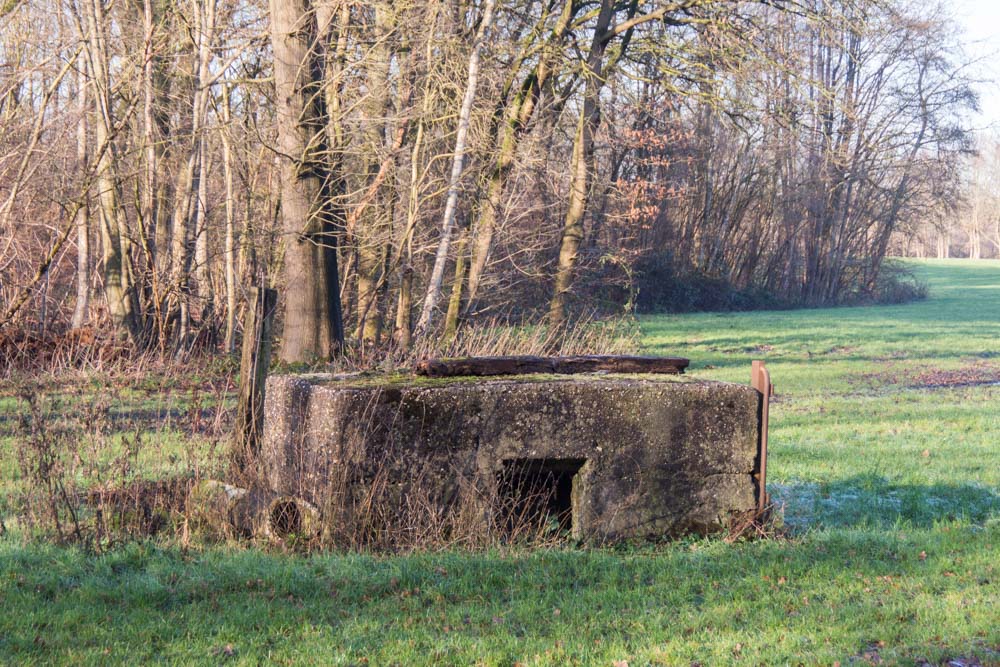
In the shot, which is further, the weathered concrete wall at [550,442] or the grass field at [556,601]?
the weathered concrete wall at [550,442]

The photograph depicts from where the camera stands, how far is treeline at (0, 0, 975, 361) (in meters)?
12.6

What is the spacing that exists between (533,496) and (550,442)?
1.34 ft

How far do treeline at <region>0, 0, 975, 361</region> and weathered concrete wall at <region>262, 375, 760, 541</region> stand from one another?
6.75 meters

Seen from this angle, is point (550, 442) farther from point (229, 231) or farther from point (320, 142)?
point (229, 231)

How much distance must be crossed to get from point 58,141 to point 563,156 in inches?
440

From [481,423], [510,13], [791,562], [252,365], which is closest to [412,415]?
[481,423]

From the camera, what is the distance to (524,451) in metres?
5.80

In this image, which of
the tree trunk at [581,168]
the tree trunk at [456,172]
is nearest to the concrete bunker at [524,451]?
the tree trunk at [456,172]

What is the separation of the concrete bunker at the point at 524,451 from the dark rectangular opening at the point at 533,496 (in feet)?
0.05

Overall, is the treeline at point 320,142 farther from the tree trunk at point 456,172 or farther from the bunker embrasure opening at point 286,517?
the bunker embrasure opening at point 286,517

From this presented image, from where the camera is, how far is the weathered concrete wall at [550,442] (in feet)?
18.7

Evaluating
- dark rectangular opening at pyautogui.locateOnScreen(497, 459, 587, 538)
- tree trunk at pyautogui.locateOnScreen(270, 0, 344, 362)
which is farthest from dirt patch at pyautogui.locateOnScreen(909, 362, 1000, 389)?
dark rectangular opening at pyautogui.locateOnScreen(497, 459, 587, 538)

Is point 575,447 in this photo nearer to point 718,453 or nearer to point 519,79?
point 718,453

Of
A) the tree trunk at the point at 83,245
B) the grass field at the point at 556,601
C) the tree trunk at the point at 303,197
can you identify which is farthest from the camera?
the tree trunk at the point at 83,245
